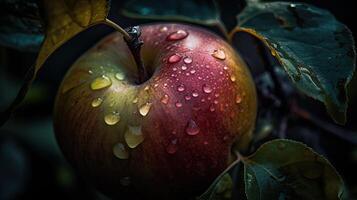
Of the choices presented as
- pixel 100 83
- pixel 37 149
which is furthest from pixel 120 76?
pixel 37 149

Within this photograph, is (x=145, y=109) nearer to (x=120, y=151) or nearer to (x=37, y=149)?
(x=120, y=151)

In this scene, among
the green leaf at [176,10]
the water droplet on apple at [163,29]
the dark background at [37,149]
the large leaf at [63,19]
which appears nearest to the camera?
the large leaf at [63,19]

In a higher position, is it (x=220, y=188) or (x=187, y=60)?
(x=187, y=60)

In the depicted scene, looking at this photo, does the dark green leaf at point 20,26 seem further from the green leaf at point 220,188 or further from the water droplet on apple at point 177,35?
the green leaf at point 220,188

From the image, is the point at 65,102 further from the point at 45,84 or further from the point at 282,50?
the point at 45,84

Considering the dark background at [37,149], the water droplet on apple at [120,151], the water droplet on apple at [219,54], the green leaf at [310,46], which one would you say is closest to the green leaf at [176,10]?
the green leaf at [310,46]

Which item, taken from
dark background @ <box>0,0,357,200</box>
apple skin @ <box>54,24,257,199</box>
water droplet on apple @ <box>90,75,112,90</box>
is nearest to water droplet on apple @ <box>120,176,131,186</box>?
apple skin @ <box>54,24,257,199</box>

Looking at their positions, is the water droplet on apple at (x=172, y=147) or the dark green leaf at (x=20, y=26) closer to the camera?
the water droplet on apple at (x=172, y=147)

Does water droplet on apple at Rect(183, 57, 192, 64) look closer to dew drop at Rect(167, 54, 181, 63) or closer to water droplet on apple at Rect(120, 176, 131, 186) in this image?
dew drop at Rect(167, 54, 181, 63)
